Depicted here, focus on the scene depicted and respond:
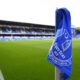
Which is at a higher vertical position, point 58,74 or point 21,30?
point 58,74

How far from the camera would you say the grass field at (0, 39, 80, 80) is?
3.76ft

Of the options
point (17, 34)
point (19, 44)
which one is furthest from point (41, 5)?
point (19, 44)

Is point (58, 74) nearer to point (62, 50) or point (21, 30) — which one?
point (62, 50)

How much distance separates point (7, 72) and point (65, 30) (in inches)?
13.2

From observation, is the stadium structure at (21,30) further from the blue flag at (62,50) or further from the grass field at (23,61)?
the blue flag at (62,50)

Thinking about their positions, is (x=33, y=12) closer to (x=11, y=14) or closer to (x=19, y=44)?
(x=11, y=14)

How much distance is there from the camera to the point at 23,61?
1151mm

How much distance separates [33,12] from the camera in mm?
6145

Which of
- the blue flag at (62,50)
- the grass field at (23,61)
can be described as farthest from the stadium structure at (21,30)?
the blue flag at (62,50)

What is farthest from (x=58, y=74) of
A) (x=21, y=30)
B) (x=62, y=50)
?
(x=21, y=30)

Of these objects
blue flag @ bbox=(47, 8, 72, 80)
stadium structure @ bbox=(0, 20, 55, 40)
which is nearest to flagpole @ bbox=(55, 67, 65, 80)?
blue flag @ bbox=(47, 8, 72, 80)

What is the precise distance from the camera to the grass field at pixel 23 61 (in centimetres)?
115

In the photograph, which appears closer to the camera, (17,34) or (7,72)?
(7,72)

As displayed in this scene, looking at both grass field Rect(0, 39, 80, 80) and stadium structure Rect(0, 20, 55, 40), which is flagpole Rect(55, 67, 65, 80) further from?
stadium structure Rect(0, 20, 55, 40)
